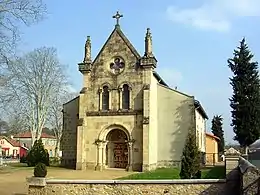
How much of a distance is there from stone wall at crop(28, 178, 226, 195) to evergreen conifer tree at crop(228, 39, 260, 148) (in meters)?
23.7

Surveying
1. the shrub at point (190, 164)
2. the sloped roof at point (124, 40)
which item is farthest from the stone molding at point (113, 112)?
the shrub at point (190, 164)

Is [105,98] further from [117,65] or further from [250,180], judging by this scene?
[250,180]

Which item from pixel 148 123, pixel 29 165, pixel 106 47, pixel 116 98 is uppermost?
pixel 106 47

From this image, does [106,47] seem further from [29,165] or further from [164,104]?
[29,165]

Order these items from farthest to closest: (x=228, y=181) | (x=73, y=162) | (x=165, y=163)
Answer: (x=73, y=162) → (x=165, y=163) → (x=228, y=181)

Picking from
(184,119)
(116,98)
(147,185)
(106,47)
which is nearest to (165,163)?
(184,119)

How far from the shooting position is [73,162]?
37094 millimetres

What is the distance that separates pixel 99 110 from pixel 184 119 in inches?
324

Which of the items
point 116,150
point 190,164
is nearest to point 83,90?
point 116,150

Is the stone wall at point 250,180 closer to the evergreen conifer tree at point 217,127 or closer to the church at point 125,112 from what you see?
the church at point 125,112

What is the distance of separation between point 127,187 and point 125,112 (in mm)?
18169

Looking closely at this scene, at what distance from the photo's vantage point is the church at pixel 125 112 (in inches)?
1331

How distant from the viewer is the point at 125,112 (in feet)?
112

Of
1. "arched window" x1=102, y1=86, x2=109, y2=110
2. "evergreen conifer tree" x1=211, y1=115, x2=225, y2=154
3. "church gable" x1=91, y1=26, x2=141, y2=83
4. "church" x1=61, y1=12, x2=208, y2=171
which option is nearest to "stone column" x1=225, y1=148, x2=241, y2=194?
"church" x1=61, y1=12, x2=208, y2=171
